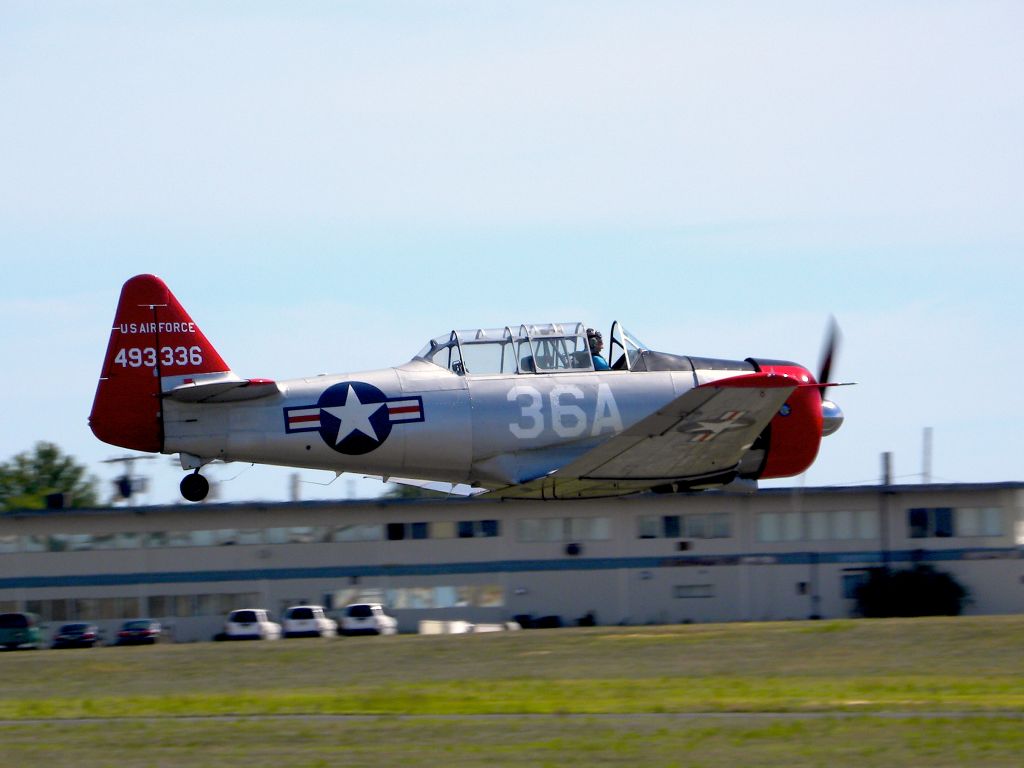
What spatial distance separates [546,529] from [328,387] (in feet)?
88.0

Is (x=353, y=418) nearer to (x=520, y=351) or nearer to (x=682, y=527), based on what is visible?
(x=520, y=351)

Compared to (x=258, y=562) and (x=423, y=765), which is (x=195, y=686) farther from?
(x=258, y=562)

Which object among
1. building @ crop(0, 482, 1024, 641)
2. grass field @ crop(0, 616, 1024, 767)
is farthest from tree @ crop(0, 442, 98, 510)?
grass field @ crop(0, 616, 1024, 767)

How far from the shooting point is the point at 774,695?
14.4m

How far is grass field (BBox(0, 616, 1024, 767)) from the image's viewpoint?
11305mm

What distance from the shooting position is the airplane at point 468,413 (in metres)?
17.3

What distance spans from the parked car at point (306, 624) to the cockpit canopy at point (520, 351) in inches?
786

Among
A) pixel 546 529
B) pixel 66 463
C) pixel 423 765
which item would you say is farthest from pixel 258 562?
pixel 66 463

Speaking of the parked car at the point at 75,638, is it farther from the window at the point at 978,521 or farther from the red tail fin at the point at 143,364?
the window at the point at 978,521

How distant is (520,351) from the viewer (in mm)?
17984

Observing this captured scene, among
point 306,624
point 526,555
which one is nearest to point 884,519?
point 526,555

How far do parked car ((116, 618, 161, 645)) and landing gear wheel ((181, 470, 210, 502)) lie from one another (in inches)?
864

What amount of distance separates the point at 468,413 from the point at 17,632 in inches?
878

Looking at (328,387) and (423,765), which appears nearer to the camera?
(423,765)
